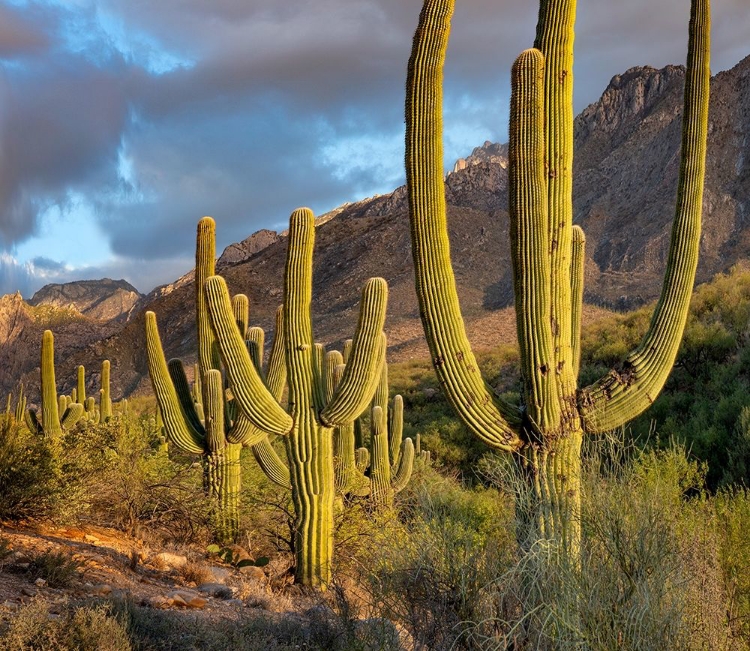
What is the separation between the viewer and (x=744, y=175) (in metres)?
54.2

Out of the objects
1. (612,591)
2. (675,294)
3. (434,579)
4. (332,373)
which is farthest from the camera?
(332,373)

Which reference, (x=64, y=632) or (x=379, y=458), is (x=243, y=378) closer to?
(x=379, y=458)

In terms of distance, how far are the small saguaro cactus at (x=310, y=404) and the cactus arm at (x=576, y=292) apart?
2.33 metres

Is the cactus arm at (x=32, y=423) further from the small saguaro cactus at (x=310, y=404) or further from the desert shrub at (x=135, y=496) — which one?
the small saguaro cactus at (x=310, y=404)

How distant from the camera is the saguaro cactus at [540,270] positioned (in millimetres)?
7094

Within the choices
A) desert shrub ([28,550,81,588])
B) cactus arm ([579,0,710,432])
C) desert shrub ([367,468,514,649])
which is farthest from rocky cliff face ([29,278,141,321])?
desert shrub ([367,468,514,649])

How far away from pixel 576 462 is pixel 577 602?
2168 mm

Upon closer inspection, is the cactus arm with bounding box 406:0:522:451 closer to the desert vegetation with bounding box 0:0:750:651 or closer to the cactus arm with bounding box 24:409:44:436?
the desert vegetation with bounding box 0:0:750:651

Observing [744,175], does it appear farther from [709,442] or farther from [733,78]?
[709,442]

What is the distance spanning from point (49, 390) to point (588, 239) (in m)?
48.2

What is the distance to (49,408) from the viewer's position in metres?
17.0

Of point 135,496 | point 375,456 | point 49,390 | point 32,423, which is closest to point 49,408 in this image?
point 49,390

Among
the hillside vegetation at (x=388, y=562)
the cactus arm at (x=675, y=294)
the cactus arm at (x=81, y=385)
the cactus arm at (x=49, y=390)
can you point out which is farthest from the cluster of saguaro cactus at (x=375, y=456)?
the cactus arm at (x=81, y=385)

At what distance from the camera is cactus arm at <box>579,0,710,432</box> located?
24.4 ft
